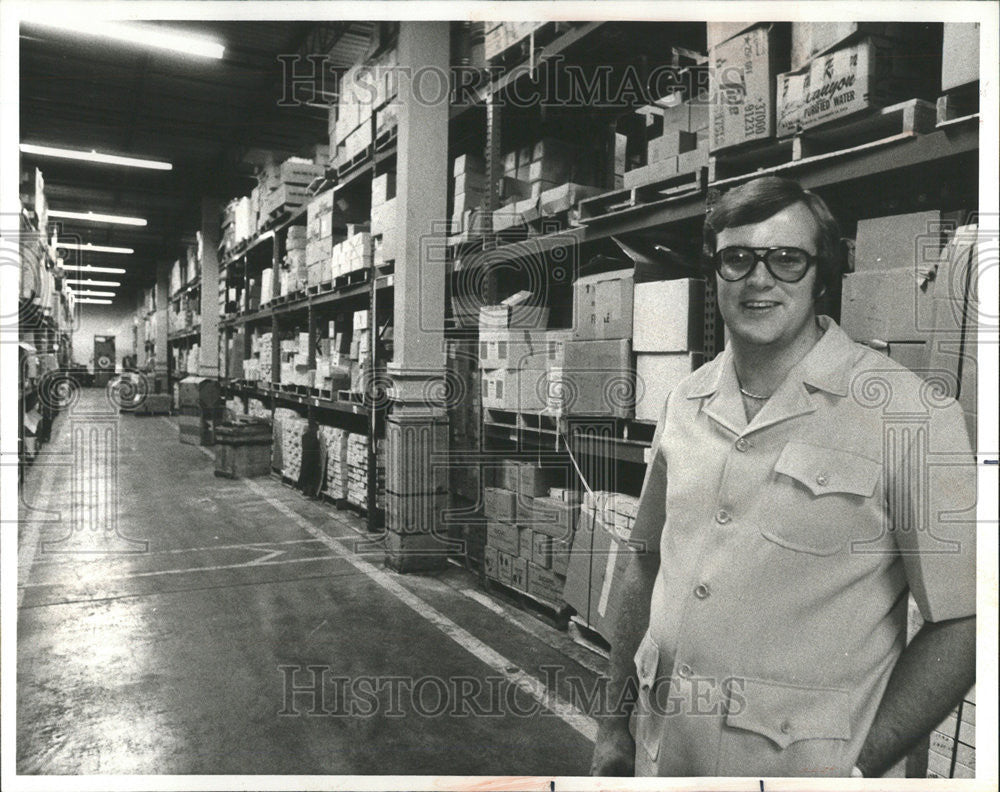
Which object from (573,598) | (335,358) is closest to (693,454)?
(573,598)

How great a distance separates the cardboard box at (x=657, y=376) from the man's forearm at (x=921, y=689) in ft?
5.70

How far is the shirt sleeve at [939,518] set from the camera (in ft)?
4.42

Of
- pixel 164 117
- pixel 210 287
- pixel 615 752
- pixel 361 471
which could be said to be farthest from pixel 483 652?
pixel 210 287

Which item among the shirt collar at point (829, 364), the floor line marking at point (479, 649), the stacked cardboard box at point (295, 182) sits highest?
the stacked cardboard box at point (295, 182)

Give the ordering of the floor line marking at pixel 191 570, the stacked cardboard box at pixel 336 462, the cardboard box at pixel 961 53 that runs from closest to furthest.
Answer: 1. the cardboard box at pixel 961 53
2. the floor line marking at pixel 191 570
3. the stacked cardboard box at pixel 336 462

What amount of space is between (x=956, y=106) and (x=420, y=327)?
146 inches

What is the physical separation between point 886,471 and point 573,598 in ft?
8.14

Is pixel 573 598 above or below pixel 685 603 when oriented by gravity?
below

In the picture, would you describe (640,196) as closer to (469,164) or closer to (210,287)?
(469,164)

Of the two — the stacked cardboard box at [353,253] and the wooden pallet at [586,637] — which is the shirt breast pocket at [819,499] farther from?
the stacked cardboard box at [353,253]

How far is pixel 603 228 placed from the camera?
146 inches

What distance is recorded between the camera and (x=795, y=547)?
1.51 metres

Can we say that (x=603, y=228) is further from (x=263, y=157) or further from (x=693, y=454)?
(x=263, y=157)

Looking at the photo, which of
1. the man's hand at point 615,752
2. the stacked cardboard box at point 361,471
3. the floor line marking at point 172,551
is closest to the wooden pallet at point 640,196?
the man's hand at point 615,752
